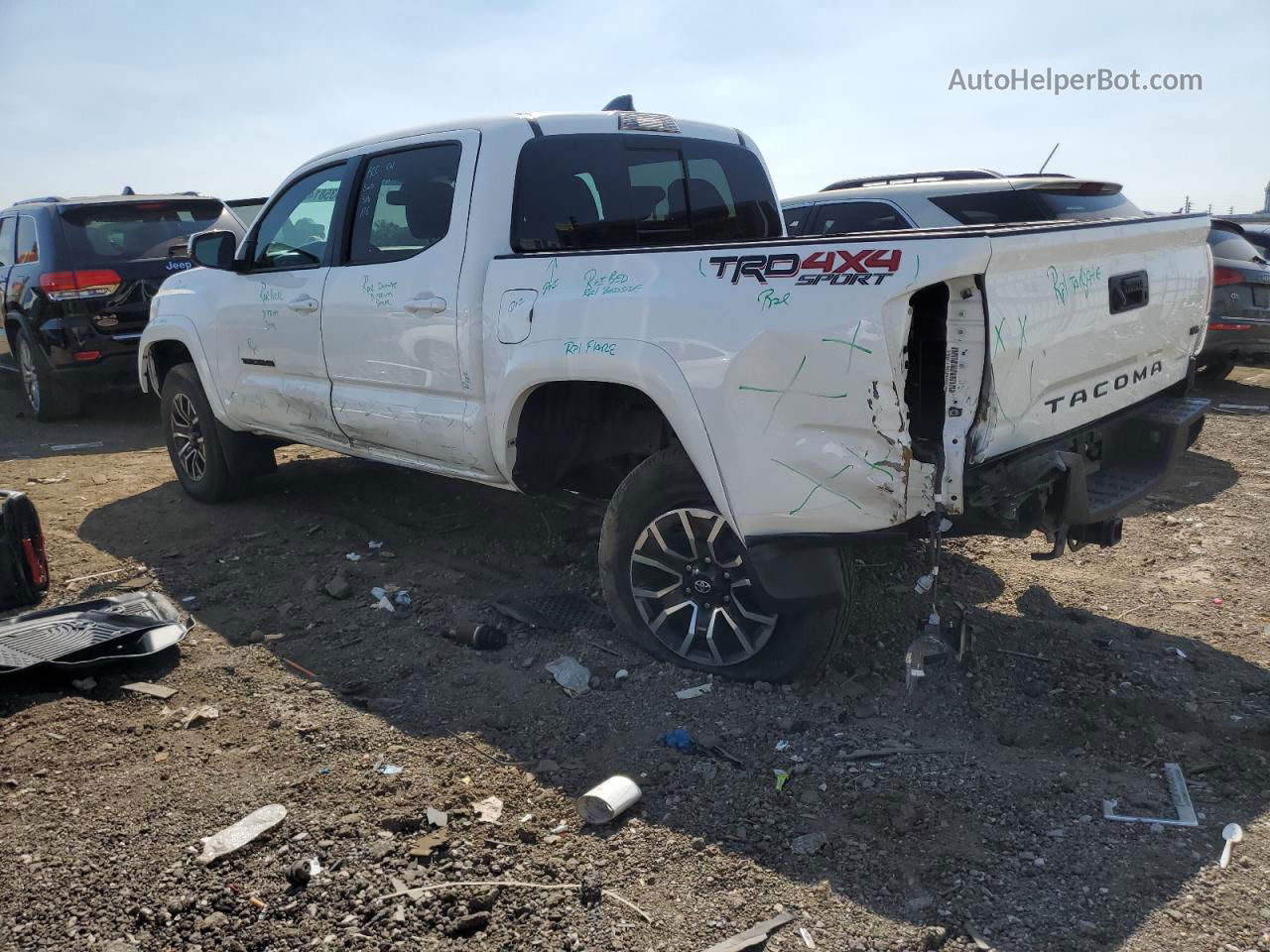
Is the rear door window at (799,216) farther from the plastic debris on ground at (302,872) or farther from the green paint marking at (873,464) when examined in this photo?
the plastic debris on ground at (302,872)

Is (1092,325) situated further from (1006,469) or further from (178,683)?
(178,683)

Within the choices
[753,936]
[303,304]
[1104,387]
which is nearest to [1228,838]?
[753,936]

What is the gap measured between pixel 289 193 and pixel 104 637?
2.57 meters

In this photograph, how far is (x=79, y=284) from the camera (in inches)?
341

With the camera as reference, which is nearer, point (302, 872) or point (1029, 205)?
point (302, 872)

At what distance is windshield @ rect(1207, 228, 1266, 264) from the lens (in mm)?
8914

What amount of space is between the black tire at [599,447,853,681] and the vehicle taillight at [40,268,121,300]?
22.1 ft

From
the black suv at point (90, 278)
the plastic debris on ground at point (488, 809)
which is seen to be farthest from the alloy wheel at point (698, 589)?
the black suv at point (90, 278)

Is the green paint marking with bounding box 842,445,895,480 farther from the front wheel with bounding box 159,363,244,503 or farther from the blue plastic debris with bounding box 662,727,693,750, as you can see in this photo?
the front wheel with bounding box 159,363,244,503

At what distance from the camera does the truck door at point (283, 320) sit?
5.09 meters

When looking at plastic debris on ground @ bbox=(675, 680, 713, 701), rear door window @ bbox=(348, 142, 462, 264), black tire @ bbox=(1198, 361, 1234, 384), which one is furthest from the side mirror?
black tire @ bbox=(1198, 361, 1234, 384)

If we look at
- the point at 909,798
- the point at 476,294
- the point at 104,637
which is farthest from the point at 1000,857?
the point at 104,637

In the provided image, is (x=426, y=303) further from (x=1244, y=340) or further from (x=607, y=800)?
(x=1244, y=340)

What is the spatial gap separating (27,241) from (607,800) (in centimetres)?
880
